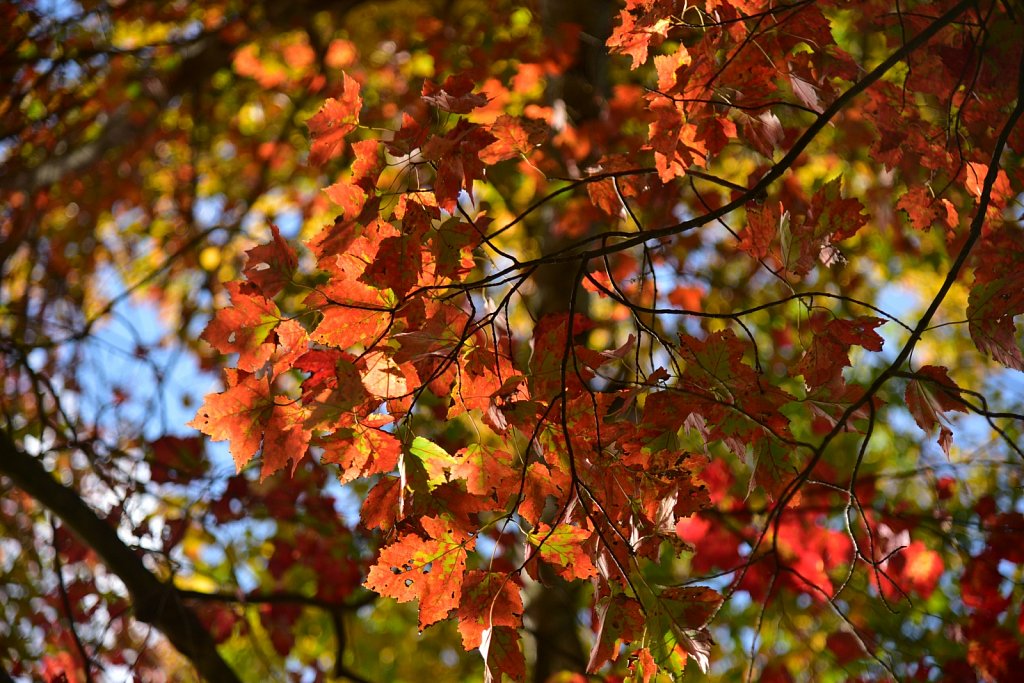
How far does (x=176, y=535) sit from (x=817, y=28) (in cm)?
274

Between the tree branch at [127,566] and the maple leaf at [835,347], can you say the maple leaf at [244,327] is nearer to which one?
the tree branch at [127,566]

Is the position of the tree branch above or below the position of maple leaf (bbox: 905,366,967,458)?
below

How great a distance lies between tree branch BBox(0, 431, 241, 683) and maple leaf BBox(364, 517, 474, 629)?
3.96 feet

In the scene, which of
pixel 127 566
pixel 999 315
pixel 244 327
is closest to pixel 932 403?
pixel 999 315

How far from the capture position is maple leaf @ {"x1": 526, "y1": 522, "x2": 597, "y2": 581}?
Answer: 5.38 ft

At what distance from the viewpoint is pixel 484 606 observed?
1.61 m

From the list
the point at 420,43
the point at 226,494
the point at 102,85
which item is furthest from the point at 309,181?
the point at 226,494

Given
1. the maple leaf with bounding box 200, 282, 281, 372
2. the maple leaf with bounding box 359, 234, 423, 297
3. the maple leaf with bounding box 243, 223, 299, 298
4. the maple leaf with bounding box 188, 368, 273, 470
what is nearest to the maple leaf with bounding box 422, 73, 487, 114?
the maple leaf with bounding box 359, 234, 423, 297

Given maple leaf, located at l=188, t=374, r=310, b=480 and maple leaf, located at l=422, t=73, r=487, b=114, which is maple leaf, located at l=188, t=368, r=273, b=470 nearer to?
maple leaf, located at l=188, t=374, r=310, b=480

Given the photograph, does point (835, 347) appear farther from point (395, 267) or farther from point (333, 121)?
point (333, 121)

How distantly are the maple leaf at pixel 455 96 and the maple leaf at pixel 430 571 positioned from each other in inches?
30.7

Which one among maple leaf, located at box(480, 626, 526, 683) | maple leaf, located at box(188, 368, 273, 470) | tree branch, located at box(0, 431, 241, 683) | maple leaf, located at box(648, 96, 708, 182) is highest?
maple leaf, located at box(648, 96, 708, 182)

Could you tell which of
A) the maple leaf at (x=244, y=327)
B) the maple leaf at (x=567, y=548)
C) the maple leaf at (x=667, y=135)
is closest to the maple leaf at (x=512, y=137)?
the maple leaf at (x=667, y=135)

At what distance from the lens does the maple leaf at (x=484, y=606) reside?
1597mm
